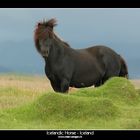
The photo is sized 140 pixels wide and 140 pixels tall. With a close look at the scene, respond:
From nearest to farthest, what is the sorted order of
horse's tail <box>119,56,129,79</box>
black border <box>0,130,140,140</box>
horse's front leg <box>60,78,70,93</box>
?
black border <box>0,130,140,140</box>, horse's front leg <box>60,78,70,93</box>, horse's tail <box>119,56,129,79</box>

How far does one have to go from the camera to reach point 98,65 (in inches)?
667

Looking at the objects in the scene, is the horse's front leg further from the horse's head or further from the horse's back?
the horse's back

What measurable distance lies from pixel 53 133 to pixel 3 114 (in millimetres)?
2238

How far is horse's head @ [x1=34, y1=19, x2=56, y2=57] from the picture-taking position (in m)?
14.5

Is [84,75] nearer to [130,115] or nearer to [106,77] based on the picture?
[106,77]

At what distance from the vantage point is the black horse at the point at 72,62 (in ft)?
47.9

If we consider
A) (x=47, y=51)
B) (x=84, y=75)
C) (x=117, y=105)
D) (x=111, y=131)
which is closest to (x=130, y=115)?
(x=117, y=105)

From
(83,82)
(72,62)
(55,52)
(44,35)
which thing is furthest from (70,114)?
(83,82)

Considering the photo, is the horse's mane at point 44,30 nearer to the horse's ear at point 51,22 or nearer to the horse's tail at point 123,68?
the horse's ear at point 51,22

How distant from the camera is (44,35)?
14484 mm

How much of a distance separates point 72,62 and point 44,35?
1719 mm

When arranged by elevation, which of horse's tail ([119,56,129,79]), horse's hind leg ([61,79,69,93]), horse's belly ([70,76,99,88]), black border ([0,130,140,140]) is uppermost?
horse's tail ([119,56,129,79])

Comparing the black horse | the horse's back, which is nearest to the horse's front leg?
the black horse
